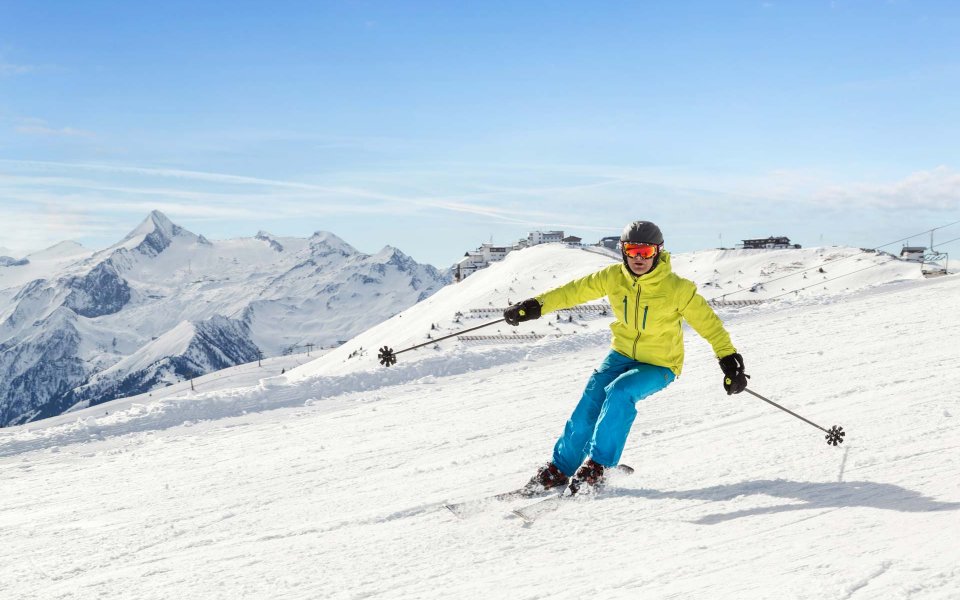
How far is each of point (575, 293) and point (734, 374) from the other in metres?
1.23

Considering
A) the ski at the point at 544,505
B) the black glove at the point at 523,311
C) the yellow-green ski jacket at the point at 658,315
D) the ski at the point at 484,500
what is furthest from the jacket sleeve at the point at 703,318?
the ski at the point at 484,500

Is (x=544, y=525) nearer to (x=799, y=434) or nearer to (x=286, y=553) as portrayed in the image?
(x=286, y=553)

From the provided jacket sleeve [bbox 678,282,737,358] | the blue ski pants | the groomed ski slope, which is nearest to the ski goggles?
jacket sleeve [bbox 678,282,737,358]

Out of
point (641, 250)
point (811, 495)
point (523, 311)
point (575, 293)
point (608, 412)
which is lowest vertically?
point (811, 495)

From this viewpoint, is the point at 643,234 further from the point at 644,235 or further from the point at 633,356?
the point at 633,356

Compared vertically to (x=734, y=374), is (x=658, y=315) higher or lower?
higher

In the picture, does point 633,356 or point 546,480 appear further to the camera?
point 633,356

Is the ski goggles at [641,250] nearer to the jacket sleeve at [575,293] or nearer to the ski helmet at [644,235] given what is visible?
the ski helmet at [644,235]

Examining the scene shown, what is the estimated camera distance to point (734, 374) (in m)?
4.64

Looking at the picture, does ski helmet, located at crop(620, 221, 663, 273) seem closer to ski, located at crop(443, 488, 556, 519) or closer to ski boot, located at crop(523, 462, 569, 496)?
ski boot, located at crop(523, 462, 569, 496)

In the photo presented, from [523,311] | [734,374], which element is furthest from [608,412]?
[523,311]

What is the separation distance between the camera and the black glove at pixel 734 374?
15.1 ft

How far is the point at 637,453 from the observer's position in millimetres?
5418

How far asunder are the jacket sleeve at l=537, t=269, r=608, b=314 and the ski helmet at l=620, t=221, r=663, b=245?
0.41 m
